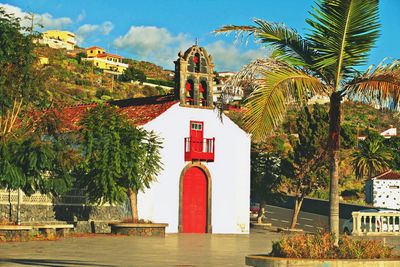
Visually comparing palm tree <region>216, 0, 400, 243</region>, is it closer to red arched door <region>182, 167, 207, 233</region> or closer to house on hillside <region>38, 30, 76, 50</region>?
red arched door <region>182, 167, 207, 233</region>

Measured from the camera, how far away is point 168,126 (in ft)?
137

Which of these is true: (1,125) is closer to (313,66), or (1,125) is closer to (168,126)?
(168,126)

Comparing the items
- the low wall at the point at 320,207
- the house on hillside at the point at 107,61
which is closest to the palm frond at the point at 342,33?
the low wall at the point at 320,207

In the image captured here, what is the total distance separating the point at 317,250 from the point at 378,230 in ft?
78.1

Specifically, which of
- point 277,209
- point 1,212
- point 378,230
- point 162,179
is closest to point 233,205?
point 162,179

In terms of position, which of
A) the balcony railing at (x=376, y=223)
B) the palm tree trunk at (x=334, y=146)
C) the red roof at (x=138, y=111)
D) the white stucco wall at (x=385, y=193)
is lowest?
the balcony railing at (x=376, y=223)

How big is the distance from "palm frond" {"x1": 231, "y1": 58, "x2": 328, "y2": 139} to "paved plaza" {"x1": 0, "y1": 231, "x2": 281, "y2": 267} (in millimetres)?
5746

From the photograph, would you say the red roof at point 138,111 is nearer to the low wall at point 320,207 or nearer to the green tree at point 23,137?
the green tree at point 23,137

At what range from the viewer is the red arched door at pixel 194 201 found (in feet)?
139

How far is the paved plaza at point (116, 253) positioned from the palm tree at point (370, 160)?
36.8 meters

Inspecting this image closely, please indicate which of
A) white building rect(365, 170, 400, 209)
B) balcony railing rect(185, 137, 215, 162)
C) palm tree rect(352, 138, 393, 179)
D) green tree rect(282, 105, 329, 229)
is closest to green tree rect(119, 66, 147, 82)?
palm tree rect(352, 138, 393, 179)

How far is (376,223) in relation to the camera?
39125 mm

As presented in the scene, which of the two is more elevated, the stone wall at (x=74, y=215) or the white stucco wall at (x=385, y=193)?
the white stucco wall at (x=385, y=193)

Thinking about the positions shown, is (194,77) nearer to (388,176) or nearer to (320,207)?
(320,207)
